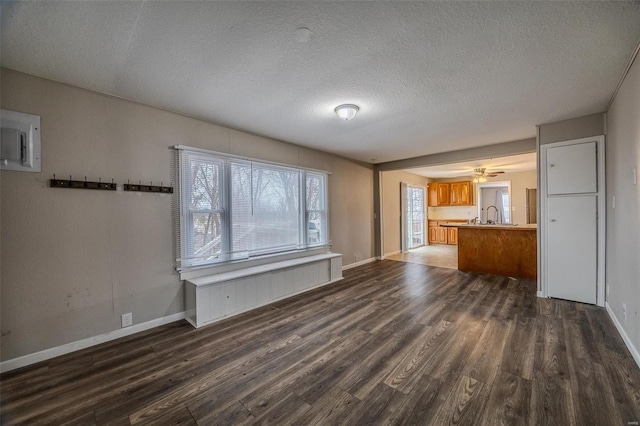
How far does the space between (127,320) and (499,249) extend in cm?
603

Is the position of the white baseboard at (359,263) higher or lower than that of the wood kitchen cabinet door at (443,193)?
lower

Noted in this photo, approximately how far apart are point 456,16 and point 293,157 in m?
3.22

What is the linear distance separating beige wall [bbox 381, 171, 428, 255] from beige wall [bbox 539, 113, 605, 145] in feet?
11.4

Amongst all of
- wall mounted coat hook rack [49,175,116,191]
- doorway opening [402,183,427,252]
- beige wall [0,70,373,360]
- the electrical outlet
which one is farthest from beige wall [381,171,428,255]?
wall mounted coat hook rack [49,175,116,191]

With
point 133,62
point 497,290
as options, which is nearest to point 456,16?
point 133,62

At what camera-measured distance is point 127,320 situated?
8.86 ft

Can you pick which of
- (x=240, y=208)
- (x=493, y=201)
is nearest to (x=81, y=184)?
(x=240, y=208)

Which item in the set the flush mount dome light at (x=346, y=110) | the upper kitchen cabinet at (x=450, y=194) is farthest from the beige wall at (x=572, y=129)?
the upper kitchen cabinet at (x=450, y=194)

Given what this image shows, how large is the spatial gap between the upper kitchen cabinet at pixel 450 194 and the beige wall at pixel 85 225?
8.43 metres

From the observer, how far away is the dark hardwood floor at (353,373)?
63.6 inches

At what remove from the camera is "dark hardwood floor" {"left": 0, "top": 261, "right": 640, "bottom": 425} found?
1615mm

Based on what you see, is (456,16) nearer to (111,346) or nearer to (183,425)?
(183,425)

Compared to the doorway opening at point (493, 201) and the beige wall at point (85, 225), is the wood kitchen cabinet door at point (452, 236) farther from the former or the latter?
the beige wall at point (85, 225)

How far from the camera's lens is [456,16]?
5.29 ft
